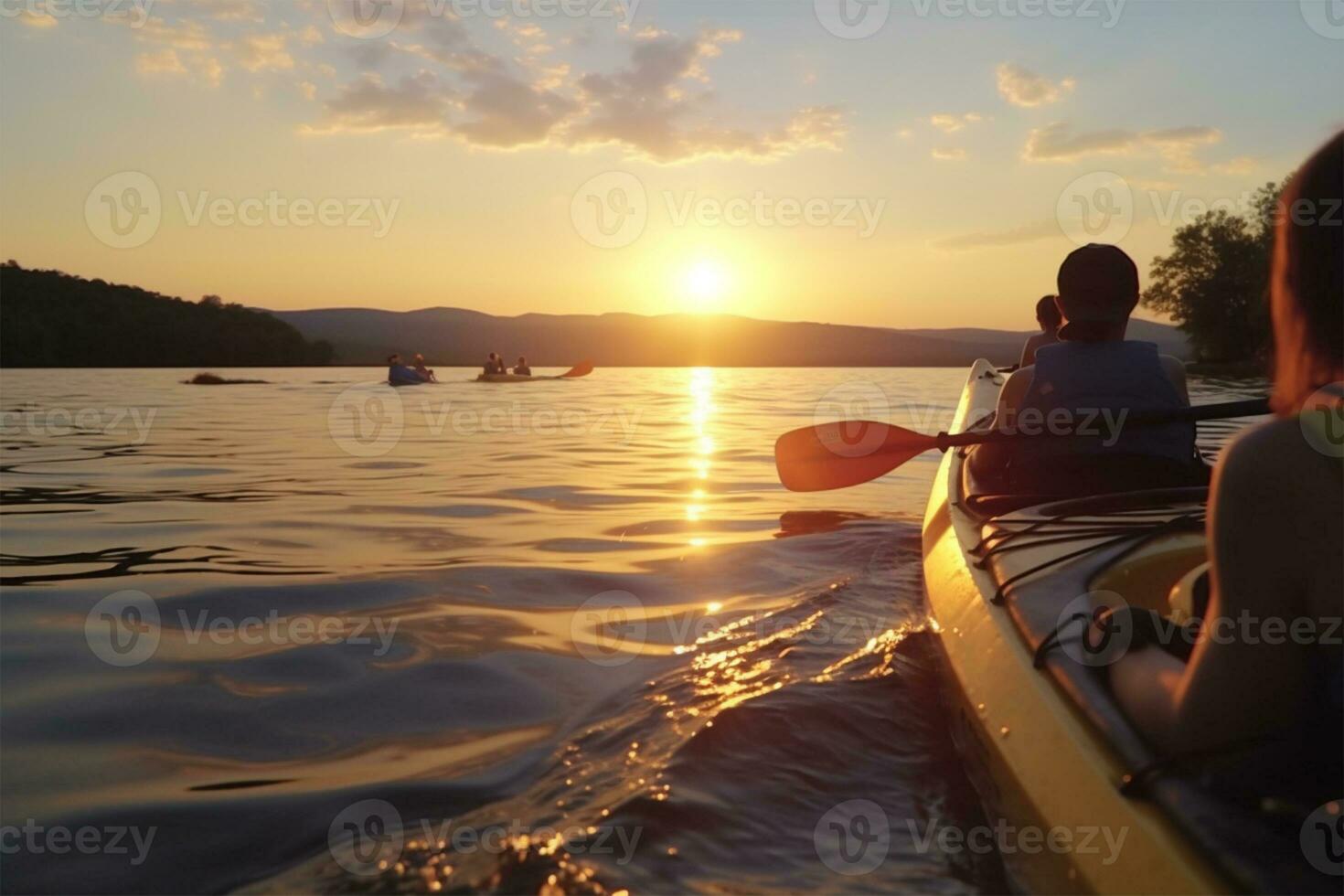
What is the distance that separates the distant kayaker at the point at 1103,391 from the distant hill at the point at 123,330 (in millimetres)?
65480

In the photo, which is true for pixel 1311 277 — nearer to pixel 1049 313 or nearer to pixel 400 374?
pixel 1049 313

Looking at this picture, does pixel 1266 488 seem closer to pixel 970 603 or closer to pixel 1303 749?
pixel 1303 749

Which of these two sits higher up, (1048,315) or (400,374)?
(1048,315)

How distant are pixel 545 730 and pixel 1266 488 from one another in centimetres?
285

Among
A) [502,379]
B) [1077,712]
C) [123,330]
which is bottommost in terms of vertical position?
[1077,712]

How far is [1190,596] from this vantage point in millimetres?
2398

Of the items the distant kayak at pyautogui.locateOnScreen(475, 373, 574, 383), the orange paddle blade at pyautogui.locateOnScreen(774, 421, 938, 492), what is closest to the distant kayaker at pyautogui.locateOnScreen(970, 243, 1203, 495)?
the orange paddle blade at pyautogui.locateOnScreen(774, 421, 938, 492)

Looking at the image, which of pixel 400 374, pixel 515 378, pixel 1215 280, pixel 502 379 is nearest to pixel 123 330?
pixel 515 378

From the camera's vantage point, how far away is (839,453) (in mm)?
7188

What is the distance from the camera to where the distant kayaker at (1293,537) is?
157cm

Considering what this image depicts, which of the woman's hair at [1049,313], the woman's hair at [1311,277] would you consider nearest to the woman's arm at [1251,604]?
the woman's hair at [1311,277]

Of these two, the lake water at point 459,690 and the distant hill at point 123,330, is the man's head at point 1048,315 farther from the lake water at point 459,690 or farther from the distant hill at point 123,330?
the distant hill at point 123,330

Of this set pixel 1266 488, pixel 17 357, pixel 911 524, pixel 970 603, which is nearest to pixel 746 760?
pixel 970 603

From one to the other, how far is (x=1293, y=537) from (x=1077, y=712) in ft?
3.43
